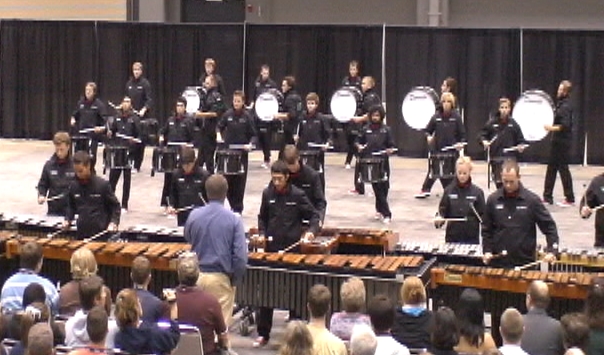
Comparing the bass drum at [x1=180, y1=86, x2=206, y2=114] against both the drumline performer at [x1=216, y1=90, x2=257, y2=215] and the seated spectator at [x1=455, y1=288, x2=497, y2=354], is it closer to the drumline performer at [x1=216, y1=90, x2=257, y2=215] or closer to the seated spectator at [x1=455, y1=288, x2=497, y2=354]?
the drumline performer at [x1=216, y1=90, x2=257, y2=215]

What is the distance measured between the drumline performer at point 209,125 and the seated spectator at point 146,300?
11.8 meters

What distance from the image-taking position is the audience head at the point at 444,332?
777 centimetres

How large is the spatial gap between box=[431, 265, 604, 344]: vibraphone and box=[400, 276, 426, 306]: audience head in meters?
2.16

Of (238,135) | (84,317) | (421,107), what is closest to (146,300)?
(84,317)

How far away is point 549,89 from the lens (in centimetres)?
2369

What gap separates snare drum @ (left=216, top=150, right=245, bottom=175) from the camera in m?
17.9

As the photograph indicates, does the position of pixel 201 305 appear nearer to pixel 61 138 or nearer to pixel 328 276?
pixel 328 276

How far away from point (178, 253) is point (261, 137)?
11034 mm

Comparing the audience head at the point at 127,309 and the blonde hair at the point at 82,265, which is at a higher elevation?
the blonde hair at the point at 82,265

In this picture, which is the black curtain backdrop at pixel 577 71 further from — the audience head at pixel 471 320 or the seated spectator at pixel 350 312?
Result: the audience head at pixel 471 320

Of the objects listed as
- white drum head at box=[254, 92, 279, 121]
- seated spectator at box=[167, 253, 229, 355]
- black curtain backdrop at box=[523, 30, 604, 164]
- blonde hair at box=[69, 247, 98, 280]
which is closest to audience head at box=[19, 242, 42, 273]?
blonde hair at box=[69, 247, 98, 280]

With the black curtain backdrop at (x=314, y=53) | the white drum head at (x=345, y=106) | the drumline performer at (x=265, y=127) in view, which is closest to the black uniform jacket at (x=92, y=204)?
the white drum head at (x=345, y=106)

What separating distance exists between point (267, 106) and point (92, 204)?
8648mm

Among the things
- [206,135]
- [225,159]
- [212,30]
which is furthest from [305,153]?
[212,30]
